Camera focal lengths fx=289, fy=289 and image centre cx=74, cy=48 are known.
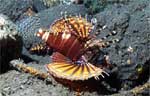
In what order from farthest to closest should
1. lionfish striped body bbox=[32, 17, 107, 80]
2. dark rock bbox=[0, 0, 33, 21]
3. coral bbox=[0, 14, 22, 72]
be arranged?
dark rock bbox=[0, 0, 33, 21], coral bbox=[0, 14, 22, 72], lionfish striped body bbox=[32, 17, 107, 80]

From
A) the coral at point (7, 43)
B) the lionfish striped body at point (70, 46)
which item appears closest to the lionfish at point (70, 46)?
the lionfish striped body at point (70, 46)

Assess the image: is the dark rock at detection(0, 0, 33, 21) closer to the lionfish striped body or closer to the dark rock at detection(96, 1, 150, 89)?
the lionfish striped body

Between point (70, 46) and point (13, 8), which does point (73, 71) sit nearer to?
point (70, 46)

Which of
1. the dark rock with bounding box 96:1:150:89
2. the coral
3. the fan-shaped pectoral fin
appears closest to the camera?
the fan-shaped pectoral fin

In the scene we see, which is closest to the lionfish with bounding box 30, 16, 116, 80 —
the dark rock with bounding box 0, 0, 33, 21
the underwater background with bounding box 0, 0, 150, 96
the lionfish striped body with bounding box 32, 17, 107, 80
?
the lionfish striped body with bounding box 32, 17, 107, 80

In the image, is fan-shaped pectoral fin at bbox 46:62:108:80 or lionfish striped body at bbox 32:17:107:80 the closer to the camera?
fan-shaped pectoral fin at bbox 46:62:108:80

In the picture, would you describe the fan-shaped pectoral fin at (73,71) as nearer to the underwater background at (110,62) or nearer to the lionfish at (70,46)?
the lionfish at (70,46)
